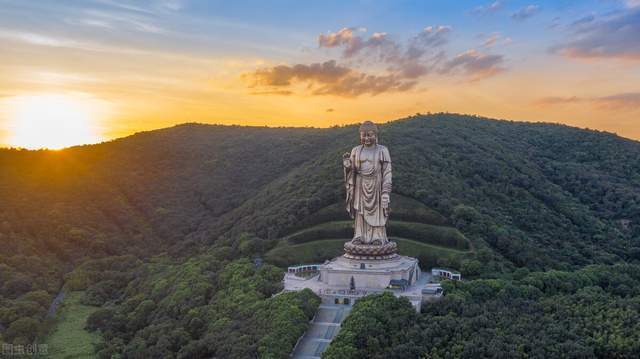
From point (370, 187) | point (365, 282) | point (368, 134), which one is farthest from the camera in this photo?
point (370, 187)

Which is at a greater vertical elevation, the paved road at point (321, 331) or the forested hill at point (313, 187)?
the forested hill at point (313, 187)

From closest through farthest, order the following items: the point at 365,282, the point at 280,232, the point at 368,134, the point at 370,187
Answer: the point at 365,282
the point at 368,134
the point at 370,187
the point at 280,232

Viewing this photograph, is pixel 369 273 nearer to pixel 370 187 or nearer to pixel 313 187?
Result: pixel 370 187

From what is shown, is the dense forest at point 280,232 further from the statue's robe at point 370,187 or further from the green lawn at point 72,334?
the statue's robe at point 370,187

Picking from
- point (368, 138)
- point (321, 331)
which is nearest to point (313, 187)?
point (368, 138)

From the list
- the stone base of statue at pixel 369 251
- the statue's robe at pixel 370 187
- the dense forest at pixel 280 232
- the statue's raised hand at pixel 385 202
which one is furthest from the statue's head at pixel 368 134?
the dense forest at pixel 280 232

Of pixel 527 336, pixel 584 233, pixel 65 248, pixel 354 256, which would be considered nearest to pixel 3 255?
pixel 65 248

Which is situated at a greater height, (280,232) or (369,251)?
(369,251)
